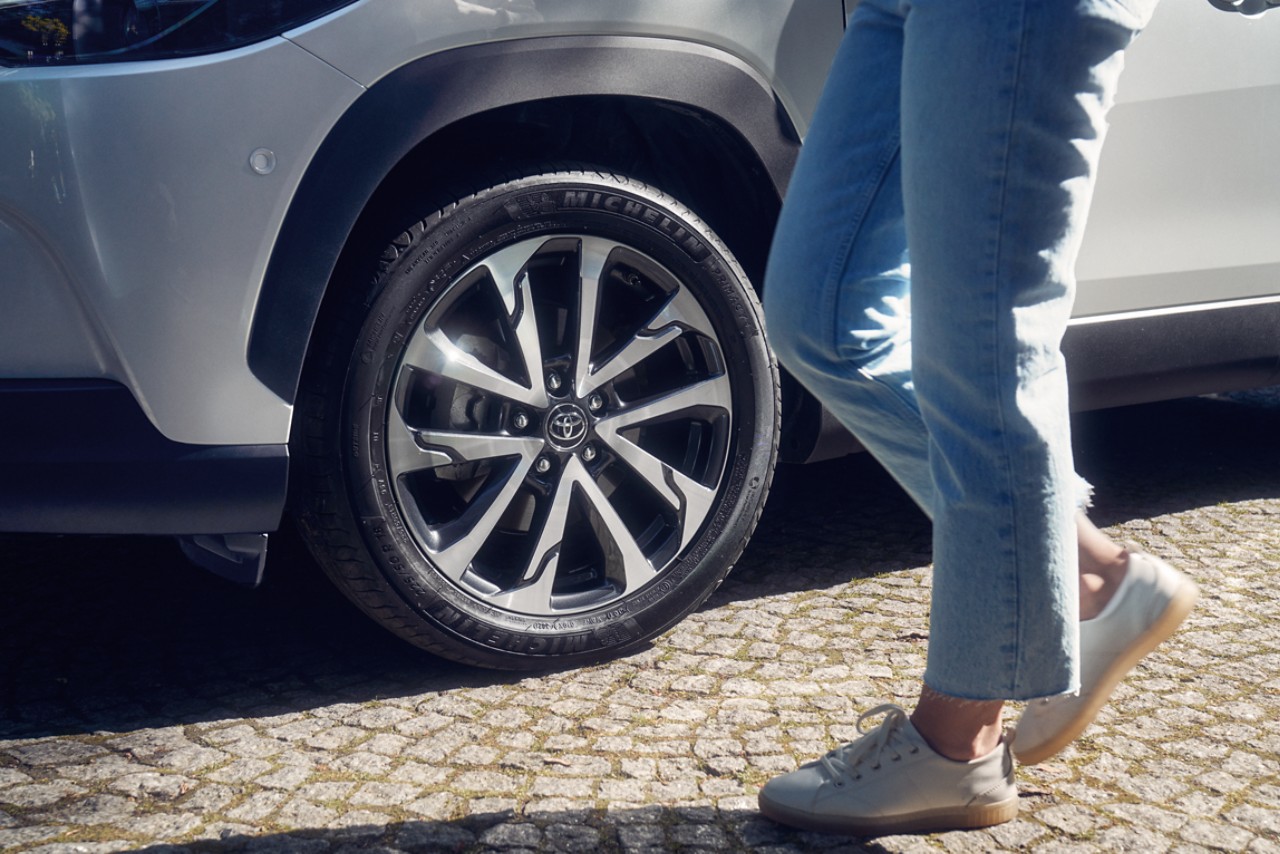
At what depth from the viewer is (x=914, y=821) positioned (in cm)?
188

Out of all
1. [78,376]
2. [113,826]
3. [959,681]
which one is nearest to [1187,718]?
[959,681]

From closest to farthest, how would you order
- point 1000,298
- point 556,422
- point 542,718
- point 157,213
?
point 1000,298 → point 157,213 → point 542,718 → point 556,422

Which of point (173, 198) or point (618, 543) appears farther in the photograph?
point (618, 543)

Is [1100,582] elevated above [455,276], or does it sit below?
below

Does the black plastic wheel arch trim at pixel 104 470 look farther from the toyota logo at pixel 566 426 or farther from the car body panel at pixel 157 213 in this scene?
the toyota logo at pixel 566 426

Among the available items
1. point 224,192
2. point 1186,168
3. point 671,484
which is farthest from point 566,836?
point 1186,168

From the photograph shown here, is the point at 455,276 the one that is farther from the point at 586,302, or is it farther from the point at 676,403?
the point at 676,403

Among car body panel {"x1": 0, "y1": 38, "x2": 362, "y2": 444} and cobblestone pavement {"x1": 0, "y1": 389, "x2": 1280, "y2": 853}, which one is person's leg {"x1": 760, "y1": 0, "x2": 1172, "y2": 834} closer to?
cobblestone pavement {"x1": 0, "y1": 389, "x2": 1280, "y2": 853}

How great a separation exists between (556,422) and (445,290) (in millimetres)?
302

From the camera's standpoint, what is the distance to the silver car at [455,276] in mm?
2070

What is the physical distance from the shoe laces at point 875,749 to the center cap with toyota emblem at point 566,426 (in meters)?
0.78

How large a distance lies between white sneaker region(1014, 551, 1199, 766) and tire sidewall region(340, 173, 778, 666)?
866 millimetres

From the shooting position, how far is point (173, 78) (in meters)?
2.04

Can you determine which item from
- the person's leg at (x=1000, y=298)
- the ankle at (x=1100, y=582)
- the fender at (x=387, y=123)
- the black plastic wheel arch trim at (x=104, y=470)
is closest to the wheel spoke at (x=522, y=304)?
the fender at (x=387, y=123)
